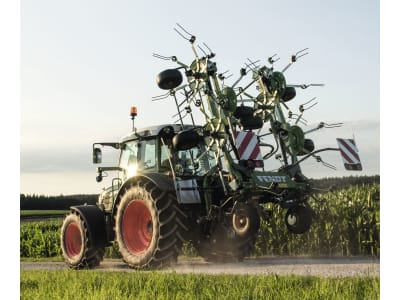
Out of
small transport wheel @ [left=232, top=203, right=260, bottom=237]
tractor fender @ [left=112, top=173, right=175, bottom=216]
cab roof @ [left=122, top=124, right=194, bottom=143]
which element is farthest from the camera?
cab roof @ [left=122, top=124, right=194, bottom=143]

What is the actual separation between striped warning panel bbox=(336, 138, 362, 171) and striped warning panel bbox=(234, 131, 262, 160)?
106cm

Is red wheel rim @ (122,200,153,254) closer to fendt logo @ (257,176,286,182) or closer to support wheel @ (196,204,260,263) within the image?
support wheel @ (196,204,260,263)

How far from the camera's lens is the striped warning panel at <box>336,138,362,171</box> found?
23.5 feet

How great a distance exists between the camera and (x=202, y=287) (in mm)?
5387

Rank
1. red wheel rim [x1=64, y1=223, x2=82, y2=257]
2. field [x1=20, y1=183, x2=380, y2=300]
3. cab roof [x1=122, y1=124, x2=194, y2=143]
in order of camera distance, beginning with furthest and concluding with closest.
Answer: red wheel rim [x1=64, y1=223, x2=82, y2=257] → cab roof [x1=122, y1=124, x2=194, y2=143] → field [x1=20, y1=183, x2=380, y2=300]

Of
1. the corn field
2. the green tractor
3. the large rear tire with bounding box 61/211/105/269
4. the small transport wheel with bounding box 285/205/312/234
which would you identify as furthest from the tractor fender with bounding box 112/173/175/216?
the corn field

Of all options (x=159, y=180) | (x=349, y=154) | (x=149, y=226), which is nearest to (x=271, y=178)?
(x=349, y=154)

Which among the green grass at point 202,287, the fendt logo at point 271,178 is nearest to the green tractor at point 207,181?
the fendt logo at point 271,178

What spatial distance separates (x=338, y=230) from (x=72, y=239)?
170 inches

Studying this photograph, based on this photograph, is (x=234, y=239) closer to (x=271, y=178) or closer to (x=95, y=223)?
(x=271, y=178)

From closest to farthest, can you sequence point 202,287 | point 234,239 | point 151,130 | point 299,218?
1. point 202,287
2. point 299,218
3. point 234,239
4. point 151,130

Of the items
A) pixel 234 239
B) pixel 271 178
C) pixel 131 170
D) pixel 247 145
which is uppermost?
pixel 247 145

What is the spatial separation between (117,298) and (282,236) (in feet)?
17.8

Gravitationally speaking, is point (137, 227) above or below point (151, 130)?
below
